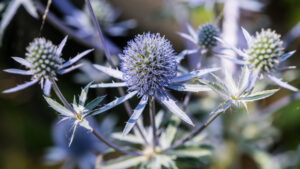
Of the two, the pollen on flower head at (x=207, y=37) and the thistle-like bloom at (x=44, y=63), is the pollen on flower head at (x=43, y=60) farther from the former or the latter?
the pollen on flower head at (x=207, y=37)

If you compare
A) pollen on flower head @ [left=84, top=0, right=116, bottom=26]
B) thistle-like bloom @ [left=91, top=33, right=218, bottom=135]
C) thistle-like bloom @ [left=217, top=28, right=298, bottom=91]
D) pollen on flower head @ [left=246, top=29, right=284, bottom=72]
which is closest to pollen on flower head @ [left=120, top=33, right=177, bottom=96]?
thistle-like bloom @ [left=91, top=33, right=218, bottom=135]

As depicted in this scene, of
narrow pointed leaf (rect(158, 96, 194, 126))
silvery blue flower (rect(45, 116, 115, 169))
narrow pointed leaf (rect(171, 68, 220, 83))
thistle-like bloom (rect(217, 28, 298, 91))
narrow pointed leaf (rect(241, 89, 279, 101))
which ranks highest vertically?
thistle-like bloom (rect(217, 28, 298, 91))

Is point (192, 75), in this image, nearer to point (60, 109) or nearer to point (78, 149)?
point (60, 109)

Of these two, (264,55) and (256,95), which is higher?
(264,55)

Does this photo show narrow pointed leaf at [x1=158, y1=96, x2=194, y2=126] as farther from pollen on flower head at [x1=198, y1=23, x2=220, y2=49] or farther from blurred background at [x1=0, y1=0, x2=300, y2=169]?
blurred background at [x1=0, y1=0, x2=300, y2=169]

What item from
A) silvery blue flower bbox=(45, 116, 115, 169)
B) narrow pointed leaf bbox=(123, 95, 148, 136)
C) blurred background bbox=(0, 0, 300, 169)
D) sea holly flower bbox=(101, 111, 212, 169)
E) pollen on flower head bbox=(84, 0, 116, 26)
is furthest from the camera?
pollen on flower head bbox=(84, 0, 116, 26)

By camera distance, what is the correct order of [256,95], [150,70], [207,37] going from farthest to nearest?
[207,37] < [150,70] < [256,95]

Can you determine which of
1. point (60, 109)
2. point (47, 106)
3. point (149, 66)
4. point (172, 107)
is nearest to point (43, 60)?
point (60, 109)
